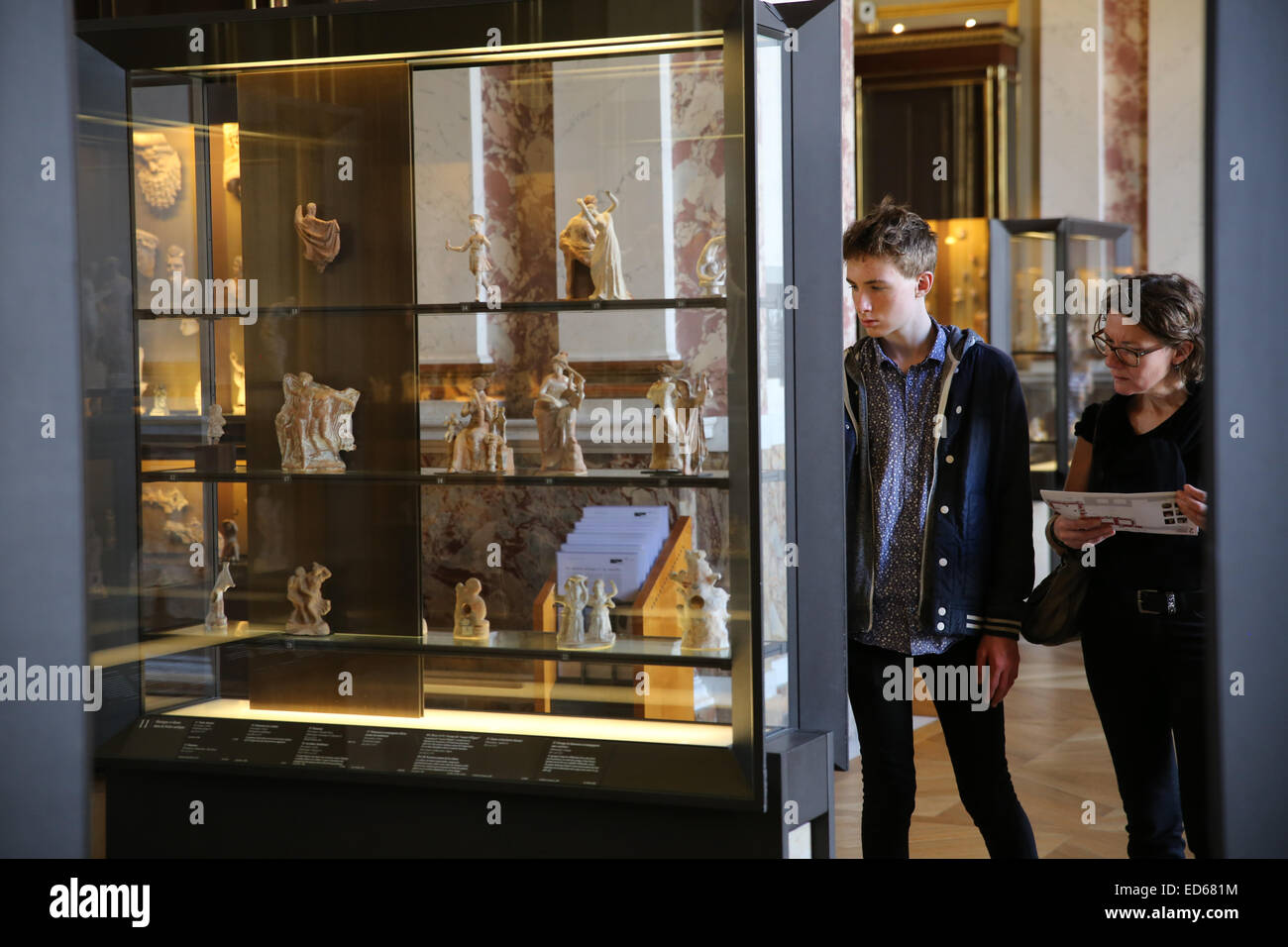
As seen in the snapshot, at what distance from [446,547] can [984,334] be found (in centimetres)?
505

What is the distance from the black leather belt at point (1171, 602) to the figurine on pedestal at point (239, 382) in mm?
2467

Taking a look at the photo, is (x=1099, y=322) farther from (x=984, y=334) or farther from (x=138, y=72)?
(x=984, y=334)

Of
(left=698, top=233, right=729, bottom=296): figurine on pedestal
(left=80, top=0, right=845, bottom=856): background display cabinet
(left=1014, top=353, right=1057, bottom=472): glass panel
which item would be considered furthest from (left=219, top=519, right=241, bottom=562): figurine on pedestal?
(left=1014, top=353, right=1057, bottom=472): glass panel

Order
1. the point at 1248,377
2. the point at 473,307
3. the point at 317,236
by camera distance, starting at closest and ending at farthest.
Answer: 1. the point at 1248,377
2. the point at 473,307
3. the point at 317,236

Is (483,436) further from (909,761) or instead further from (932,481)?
(909,761)

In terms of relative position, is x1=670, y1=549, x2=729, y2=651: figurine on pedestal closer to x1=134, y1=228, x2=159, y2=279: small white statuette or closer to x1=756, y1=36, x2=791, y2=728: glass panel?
x1=756, y1=36, x2=791, y2=728: glass panel

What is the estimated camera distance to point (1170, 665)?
250 centimetres

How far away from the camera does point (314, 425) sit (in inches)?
135

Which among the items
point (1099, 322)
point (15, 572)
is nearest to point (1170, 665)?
point (1099, 322)

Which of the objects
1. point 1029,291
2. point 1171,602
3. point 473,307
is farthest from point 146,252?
point 1029,291

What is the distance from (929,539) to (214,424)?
2.10 metres

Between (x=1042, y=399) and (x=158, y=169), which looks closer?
(x=158, y=169)

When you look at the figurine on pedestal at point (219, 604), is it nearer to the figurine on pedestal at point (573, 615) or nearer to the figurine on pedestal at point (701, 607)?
the figurine on pedestal at point (573, 615)

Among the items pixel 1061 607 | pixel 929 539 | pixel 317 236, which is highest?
pixel 317 236
